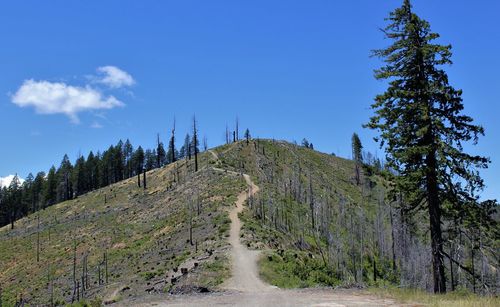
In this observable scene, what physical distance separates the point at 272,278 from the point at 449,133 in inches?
859

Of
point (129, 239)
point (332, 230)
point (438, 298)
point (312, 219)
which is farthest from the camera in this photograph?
point (332, 230)

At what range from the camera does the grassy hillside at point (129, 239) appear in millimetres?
45844

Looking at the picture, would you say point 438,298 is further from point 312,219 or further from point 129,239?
point 129,239

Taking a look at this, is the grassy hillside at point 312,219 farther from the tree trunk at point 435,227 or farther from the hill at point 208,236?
the tree trunk at point 435,227

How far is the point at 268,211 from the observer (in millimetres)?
65500

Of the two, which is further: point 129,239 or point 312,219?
point 312,219

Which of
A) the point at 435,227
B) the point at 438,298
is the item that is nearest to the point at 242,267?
the point at 435,227

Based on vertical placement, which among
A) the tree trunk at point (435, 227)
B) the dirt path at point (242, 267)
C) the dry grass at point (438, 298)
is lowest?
the dirt path at point (242, 267)

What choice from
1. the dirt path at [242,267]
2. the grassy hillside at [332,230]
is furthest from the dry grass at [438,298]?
the dirt path at [242,267]

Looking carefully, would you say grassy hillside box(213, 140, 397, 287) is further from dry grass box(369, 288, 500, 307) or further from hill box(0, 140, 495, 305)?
dry grass box(369, 288, 500, 307)

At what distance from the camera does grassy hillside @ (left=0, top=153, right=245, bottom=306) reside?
1805 inches

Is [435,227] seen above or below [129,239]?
above

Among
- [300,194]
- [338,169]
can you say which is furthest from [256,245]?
[338,169]

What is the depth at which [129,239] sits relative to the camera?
72625mm
